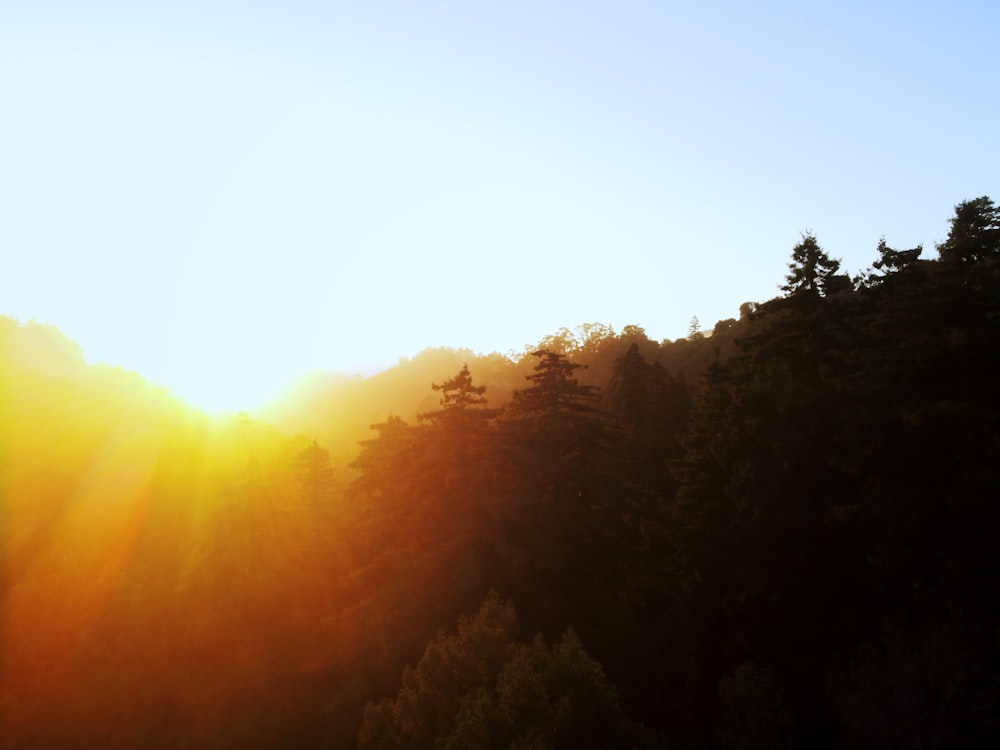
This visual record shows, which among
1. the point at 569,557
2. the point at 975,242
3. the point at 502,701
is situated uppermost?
the point at 975,242

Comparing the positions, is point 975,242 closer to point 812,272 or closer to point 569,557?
point 812,272

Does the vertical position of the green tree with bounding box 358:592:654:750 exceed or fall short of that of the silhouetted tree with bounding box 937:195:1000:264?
it falls short

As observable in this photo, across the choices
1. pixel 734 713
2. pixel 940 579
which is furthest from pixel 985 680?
pixel 734 713

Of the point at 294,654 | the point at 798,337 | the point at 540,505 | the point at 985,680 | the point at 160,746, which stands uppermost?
the point at 798,337

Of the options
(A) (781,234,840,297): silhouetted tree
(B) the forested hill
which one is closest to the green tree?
(B) the forested hill

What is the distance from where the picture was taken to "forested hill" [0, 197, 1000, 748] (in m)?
22.3

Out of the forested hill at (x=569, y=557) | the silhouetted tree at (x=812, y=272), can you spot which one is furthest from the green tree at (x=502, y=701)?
the silhouetted tree at (x=812, y=272)

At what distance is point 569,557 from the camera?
3494 centimetres

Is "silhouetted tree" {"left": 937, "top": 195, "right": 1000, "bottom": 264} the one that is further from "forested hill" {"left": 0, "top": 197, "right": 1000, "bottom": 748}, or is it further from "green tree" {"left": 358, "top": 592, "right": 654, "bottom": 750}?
"green tree" {"left": 358, "top": 592, "right": 654, "bottom": 750}

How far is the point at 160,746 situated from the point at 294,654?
27.3ft

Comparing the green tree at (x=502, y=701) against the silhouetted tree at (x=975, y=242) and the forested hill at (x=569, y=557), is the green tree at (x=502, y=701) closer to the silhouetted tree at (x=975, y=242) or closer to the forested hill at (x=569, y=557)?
the forested hill at (x=569, y=557)

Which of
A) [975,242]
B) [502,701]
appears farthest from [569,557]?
[975,242]

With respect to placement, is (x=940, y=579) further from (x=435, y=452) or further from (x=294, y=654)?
(x=294, y=654)

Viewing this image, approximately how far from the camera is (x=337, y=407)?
127m
